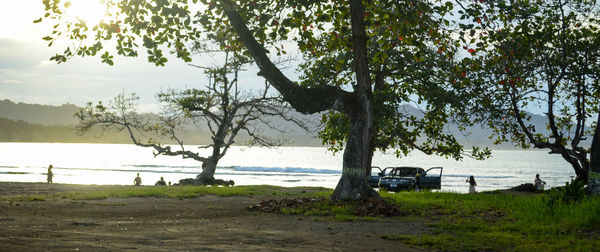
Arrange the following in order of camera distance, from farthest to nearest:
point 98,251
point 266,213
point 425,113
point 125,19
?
point 425,113 → point 125,19 → point 266,213 → point 98,251

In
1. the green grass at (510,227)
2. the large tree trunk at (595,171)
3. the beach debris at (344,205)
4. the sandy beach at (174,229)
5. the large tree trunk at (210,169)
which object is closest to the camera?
the sandy beach at (174,229)

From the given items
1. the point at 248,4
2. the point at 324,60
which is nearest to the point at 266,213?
the point at 248,4

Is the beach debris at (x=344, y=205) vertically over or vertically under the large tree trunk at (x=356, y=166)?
Result: under

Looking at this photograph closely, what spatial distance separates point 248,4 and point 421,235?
10.4 meters

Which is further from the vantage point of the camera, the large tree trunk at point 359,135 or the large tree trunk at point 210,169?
the large tree trunk at point 210,169

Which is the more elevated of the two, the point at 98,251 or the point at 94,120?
the point at 94,120

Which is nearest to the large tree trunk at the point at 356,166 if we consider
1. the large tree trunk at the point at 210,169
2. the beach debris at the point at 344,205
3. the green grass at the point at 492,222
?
the beach debris at the point at 344,205

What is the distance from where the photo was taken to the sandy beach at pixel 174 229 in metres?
9.55

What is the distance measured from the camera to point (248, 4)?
18.4m

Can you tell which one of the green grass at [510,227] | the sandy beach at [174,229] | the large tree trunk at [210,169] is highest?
the large tree trunk at [210,169]

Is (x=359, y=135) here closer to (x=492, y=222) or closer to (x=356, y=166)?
(x=356, y=166)

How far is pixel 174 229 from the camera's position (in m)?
12.0

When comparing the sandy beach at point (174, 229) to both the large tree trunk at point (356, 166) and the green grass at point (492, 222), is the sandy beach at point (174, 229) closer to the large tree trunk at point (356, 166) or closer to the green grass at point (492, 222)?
the green grass at point (492, 222)

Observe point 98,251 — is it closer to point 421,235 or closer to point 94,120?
point 421,235
